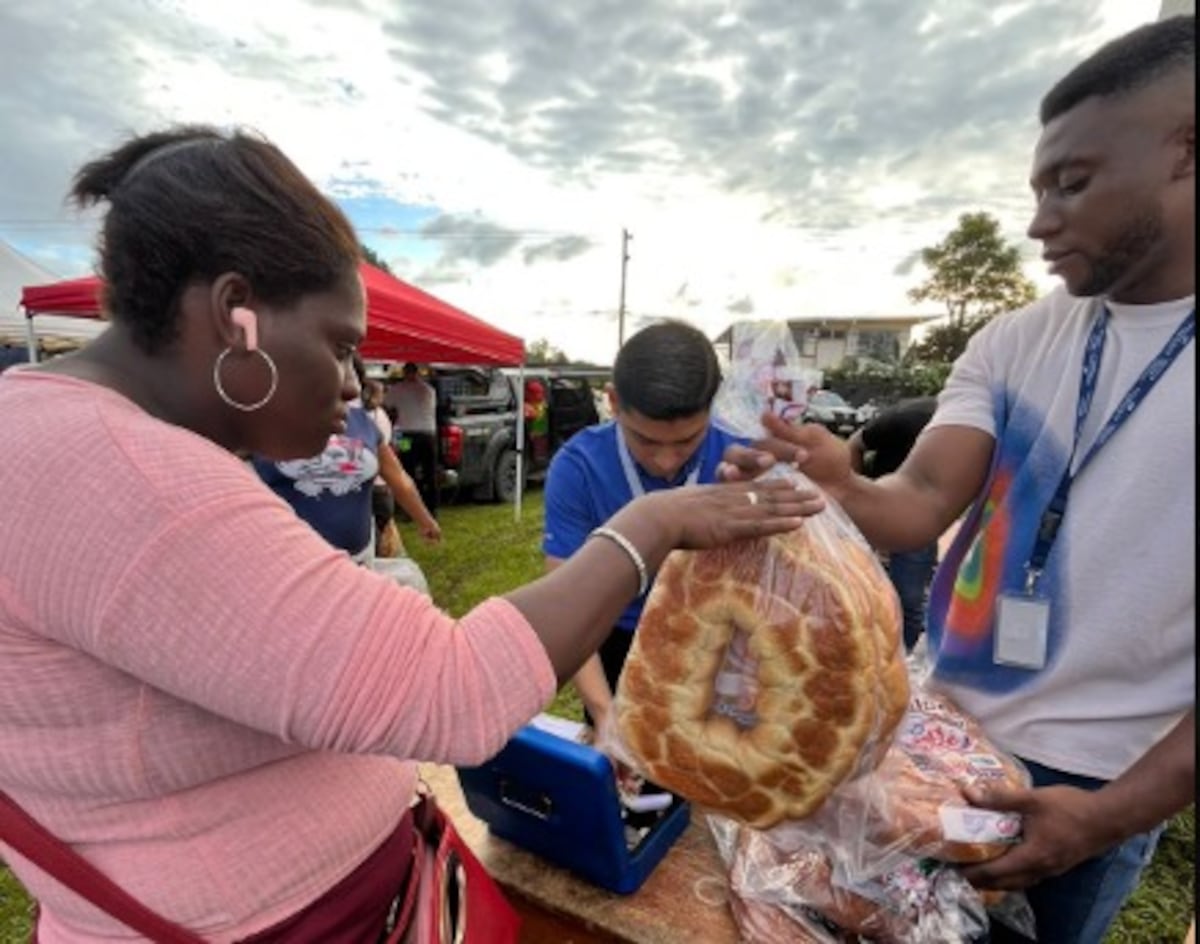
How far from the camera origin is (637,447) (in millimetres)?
2049

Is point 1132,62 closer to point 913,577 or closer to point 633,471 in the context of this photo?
point 633,471

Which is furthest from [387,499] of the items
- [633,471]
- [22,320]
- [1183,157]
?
[22,320]

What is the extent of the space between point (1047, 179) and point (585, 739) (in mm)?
1358

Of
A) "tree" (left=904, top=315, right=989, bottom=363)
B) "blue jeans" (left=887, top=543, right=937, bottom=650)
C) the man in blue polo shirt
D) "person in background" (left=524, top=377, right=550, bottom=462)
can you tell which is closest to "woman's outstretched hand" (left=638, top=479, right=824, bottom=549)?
the man in blue polo shirt

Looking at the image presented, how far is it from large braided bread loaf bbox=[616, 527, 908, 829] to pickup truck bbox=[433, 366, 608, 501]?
8.03 m

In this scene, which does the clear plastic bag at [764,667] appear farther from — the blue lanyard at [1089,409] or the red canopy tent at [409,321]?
the red canopy tent at [409,321]

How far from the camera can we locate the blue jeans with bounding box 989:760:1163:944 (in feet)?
4.24

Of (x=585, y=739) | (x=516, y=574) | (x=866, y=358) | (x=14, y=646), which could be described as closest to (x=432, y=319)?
(x=516, y=574)

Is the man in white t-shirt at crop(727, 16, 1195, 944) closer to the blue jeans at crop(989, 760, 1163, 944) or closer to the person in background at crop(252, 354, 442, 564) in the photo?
the blue jeans at crop(989, 760, 1163, 944)

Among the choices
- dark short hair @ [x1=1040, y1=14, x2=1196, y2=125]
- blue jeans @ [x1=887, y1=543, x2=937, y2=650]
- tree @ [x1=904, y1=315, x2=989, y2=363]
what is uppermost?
tree @ [x1=904, y1=315, x2=989, y2=363]

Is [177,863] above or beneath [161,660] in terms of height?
beneath

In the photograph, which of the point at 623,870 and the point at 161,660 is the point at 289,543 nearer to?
the point at 161,660

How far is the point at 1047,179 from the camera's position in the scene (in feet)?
3.84

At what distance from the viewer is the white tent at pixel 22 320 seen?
1020 cm
